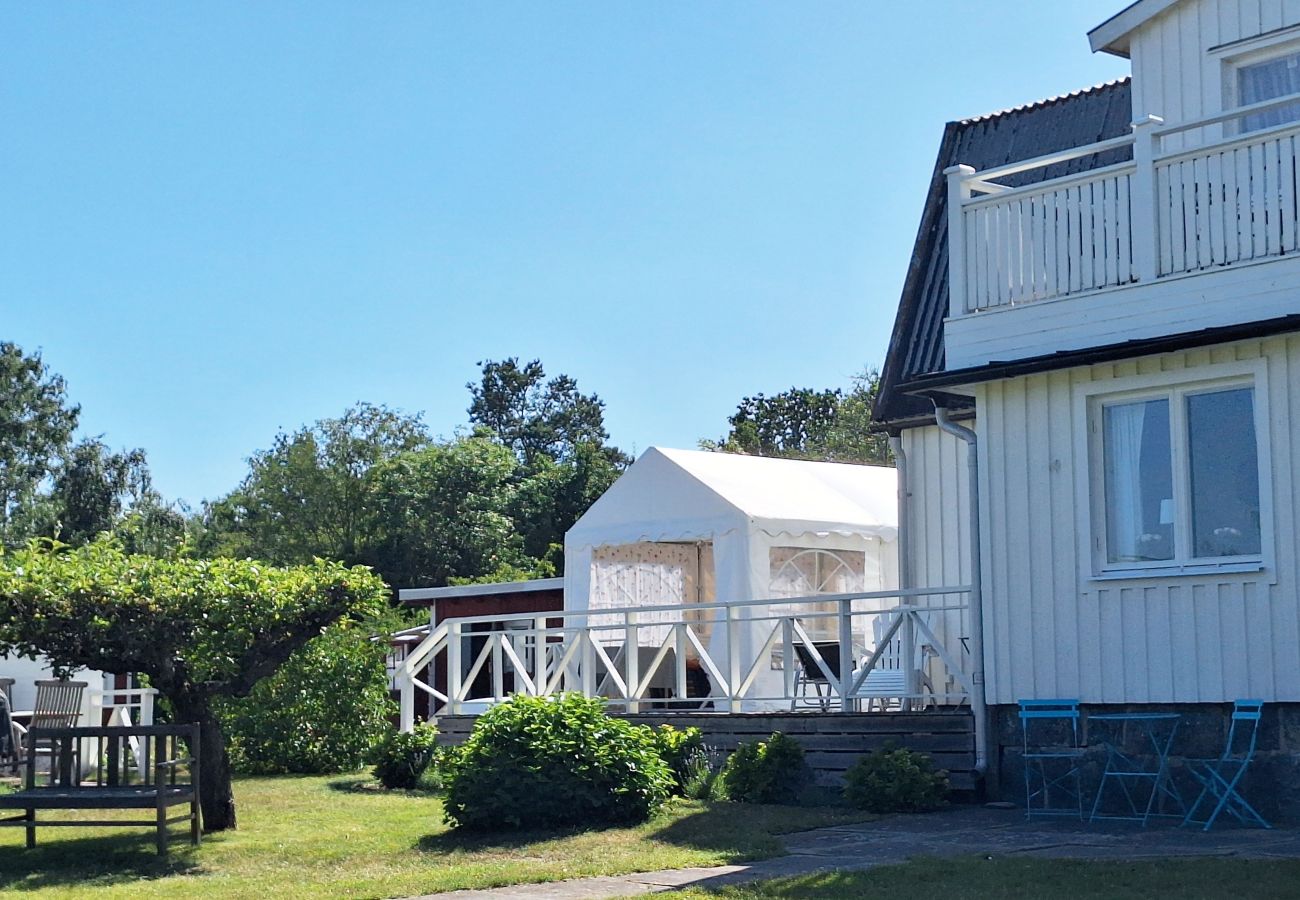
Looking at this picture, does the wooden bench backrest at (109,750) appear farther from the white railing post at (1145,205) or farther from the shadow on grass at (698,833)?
the white railing post at (1145,205)

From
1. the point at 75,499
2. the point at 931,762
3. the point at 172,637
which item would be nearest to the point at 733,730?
the point at 931,762

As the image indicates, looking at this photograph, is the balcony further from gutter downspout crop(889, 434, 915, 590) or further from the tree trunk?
the tree trunk

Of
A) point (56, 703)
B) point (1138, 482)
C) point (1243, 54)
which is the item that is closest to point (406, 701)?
point (56, 703)

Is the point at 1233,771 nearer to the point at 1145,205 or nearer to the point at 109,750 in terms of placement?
the point at 1145,205

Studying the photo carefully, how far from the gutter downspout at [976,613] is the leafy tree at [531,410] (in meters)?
61.2

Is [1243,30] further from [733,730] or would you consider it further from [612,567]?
[612,567]

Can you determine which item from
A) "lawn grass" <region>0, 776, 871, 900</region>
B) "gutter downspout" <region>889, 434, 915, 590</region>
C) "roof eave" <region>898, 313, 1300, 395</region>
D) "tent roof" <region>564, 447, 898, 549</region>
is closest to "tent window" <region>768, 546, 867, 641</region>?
"tent roof" <region>564, 447, 898, 549</region>

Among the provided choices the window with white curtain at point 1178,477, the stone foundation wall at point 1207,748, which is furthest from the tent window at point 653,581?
the window with white curtain at point 1178,477

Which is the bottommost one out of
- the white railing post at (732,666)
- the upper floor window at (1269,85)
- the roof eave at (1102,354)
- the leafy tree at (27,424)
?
the white railing post at (732,666)

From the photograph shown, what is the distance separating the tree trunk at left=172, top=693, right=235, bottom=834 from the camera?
11930 millimetres

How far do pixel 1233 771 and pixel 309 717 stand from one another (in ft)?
34.6

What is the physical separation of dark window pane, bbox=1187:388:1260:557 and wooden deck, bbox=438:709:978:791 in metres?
2.60

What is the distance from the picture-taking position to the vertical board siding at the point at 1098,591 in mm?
10914

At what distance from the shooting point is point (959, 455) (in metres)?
16.0
